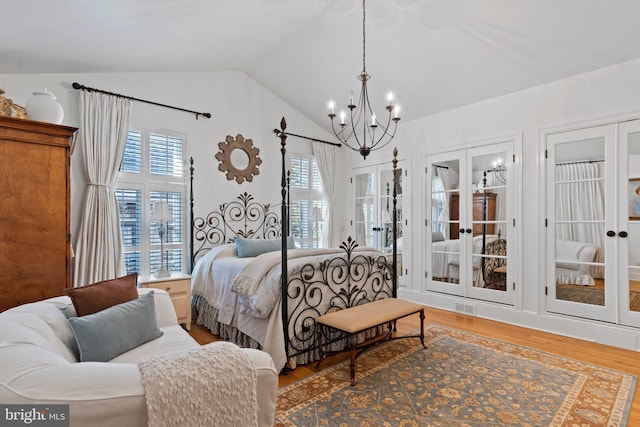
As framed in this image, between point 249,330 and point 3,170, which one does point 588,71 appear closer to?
point 249,330

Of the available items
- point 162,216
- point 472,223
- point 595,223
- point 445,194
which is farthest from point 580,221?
point 162,216

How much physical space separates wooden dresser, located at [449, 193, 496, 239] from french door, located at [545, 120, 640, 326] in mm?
621

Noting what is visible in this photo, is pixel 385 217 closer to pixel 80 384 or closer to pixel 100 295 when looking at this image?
pixel 100 295

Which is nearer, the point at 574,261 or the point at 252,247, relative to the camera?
the point at 574,261

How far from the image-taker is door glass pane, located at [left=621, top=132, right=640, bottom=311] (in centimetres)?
314

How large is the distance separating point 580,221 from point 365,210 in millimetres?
2972

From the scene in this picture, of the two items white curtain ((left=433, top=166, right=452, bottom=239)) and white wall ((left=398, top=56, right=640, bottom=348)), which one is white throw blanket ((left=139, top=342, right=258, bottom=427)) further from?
white curtain ((left=433, top=166, right=452, bottom=239))

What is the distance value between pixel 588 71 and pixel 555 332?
110 inches

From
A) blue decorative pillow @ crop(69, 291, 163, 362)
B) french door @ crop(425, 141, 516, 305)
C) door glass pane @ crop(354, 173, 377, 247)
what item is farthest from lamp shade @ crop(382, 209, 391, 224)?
blue decorative pillow @ crop(69, 291, 163, 362)

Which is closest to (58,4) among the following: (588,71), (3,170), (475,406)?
(3,170)

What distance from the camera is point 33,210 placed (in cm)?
223

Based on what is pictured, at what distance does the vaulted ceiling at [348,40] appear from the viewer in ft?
8.51

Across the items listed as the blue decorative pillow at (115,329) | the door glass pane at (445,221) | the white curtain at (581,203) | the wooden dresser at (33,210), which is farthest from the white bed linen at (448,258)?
the wooden dresser at (33,210)

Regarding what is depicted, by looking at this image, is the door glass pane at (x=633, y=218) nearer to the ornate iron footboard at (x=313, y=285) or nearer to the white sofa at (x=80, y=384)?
the ornate iron footboard at (x=313, y=285)
